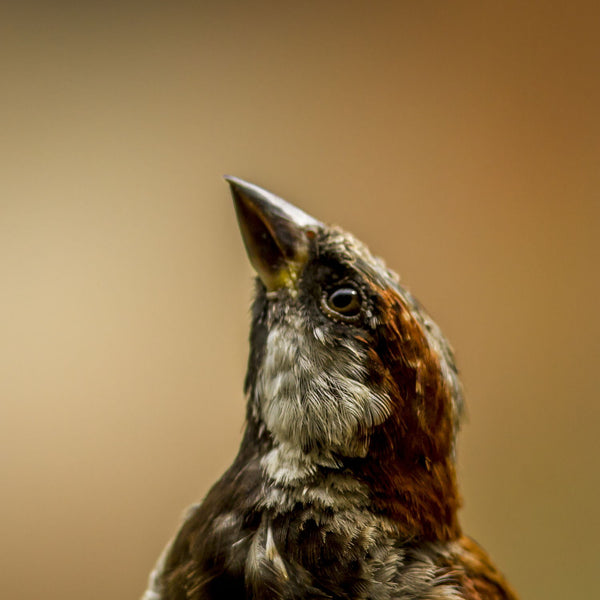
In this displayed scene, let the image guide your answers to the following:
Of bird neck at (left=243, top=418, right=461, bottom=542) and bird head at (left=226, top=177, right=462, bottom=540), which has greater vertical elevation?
bird head at (left=226, top=177, right=462, bottom=540)

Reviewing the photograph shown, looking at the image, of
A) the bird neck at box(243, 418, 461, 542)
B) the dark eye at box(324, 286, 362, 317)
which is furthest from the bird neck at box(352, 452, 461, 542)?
the dark eye at box(324, 286, 362, 317)

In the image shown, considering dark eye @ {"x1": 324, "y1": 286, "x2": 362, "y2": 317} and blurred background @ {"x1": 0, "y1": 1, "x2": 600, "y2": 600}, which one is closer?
dark eye @ {"x1": 324, "y1": 286, "x2": 362, "y2": 317}

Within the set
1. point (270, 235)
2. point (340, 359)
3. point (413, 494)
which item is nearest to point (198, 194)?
point (270, 235)

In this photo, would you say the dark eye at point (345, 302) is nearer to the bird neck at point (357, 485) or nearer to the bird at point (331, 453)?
the bird at point (331, 453)

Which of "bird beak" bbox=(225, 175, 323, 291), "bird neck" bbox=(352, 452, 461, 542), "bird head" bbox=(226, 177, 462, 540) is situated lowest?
"bird neck" bbox=(352, 452, 461, 542)

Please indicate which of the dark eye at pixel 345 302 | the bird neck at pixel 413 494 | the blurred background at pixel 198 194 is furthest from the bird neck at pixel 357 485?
the blurred background at pixel 198 194

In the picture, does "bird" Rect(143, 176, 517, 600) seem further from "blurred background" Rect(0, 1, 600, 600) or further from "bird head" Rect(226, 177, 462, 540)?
"blurred background" Rect(0, 1, 600, 600)
